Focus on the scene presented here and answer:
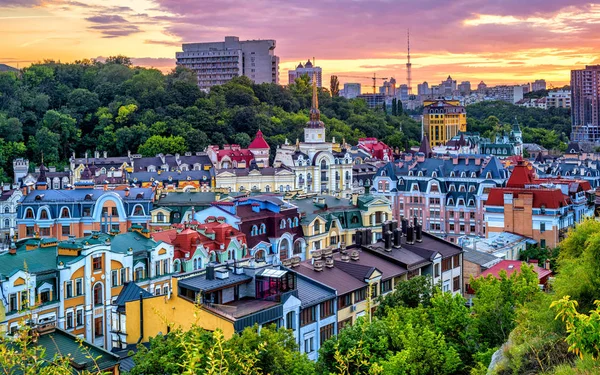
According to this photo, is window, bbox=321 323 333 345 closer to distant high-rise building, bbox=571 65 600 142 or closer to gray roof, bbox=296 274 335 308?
gray roof, bbox=296 274 335 308

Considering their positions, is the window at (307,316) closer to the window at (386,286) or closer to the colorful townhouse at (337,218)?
the window at (386,286)

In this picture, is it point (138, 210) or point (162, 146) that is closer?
point (138, 210)

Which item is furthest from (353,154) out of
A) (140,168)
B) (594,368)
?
(594,368)

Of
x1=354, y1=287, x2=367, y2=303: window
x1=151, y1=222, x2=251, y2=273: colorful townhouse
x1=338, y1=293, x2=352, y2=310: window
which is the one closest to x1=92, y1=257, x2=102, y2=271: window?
x1=151, y1=222, x2=251, y2=273: colorful townhouse

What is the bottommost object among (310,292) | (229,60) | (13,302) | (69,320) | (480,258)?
(69,320)

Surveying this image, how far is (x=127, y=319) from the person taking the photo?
90.6ft

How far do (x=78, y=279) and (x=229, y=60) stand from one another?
116724 mm

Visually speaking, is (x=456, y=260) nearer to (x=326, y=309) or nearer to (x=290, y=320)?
(x=326, y=309)

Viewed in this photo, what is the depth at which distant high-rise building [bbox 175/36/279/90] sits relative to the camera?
144750 mm

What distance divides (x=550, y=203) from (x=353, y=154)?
4071 centimetres

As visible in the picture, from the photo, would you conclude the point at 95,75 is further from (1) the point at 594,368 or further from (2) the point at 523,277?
(1) the point at 594,368

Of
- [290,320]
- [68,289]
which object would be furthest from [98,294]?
[290,320]

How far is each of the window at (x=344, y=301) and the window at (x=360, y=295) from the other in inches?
16.2

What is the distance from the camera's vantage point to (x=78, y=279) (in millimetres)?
30984
